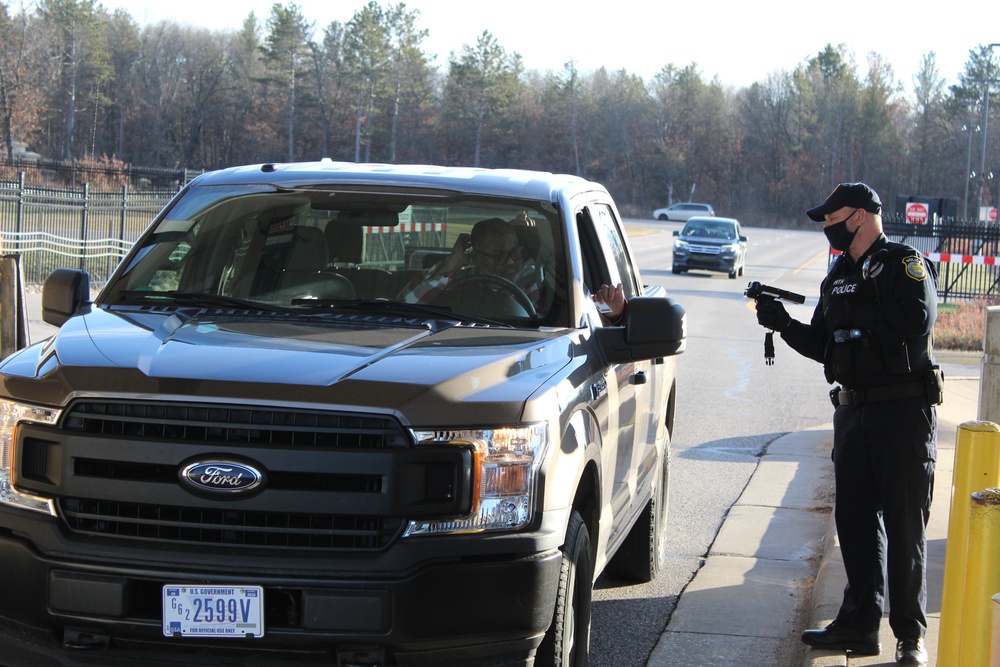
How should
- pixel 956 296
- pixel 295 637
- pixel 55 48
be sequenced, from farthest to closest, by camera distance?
pixel 55 48 → pixel 956 296 → pixel 295 637

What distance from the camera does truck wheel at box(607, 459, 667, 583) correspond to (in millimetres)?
6223

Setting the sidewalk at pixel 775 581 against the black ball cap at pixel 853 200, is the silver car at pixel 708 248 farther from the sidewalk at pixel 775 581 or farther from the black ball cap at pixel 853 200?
the black ball cap at pixel 853 200

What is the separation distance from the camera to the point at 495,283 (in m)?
4.86

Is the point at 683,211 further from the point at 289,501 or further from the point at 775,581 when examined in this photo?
the point at 289,501

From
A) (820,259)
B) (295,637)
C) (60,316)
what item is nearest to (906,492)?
(295,637)

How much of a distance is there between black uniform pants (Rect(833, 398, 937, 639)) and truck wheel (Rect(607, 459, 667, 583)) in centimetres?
121

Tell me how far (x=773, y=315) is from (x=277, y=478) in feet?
8.41

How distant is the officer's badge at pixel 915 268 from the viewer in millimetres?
4910

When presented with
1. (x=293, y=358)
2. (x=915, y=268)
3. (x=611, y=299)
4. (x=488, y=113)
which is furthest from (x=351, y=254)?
(x=488, y=113)

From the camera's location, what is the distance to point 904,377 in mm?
4961

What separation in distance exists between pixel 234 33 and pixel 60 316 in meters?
120

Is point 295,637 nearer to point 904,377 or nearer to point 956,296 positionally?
point 904,377

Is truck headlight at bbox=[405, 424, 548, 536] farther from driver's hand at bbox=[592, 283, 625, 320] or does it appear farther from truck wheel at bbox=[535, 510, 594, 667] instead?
driver's hand at bbox=[592, 283, 625, 320]

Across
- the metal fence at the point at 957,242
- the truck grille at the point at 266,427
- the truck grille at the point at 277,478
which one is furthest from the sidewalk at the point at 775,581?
the metal fence at the point at 957,242
